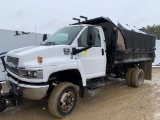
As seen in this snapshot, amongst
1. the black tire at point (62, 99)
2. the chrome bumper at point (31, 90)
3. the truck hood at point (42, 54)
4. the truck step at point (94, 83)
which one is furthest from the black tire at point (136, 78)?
the chrome bumper at point (31, 90)

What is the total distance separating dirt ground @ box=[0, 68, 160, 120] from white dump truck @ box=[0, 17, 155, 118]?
1.47ft

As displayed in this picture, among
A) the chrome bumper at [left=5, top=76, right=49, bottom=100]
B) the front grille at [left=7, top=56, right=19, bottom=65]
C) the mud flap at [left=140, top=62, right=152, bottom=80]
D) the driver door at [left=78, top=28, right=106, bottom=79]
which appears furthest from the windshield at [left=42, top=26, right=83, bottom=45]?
the mud flap at [left=140, top=62, right=152, bottom=80]

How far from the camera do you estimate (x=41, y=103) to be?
19.7 feet

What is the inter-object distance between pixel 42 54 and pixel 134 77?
4.79m

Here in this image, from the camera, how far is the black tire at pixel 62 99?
180 inches

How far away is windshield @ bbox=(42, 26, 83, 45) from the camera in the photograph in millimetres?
5293

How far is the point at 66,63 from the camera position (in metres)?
4.75

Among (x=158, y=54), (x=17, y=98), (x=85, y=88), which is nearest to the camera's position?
(x=17, y=98)

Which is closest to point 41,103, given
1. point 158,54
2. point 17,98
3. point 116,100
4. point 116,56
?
point 17,98

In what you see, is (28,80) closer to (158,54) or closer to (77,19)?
(77,19)

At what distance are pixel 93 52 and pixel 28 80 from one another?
225 cm

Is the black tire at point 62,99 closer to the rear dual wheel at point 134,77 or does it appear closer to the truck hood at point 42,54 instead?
the truck hood at point 42,54

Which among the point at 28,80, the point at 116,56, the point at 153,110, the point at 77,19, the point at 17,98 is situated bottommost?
the point at 153,110

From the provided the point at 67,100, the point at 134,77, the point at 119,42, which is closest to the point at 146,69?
the point at 134,77
